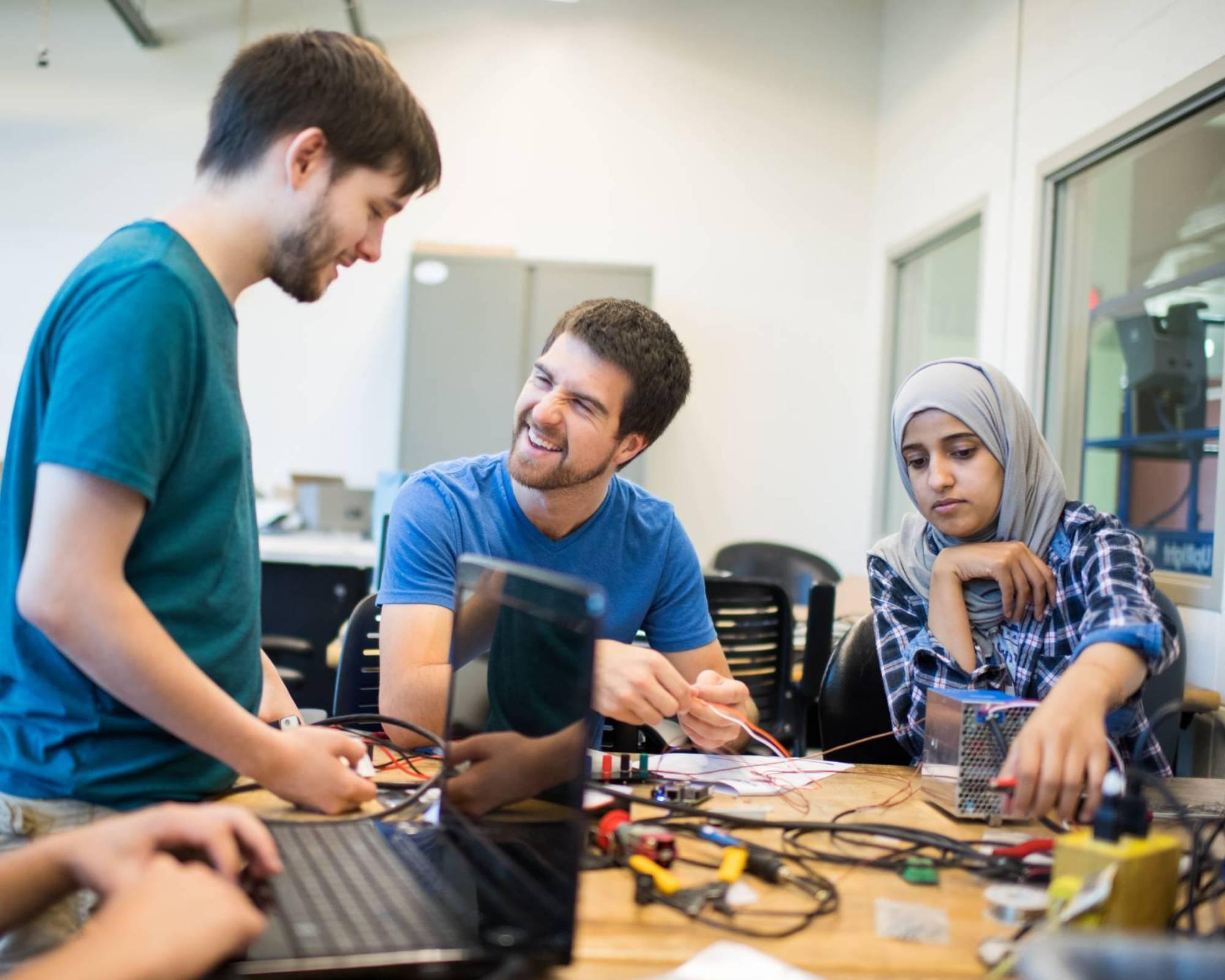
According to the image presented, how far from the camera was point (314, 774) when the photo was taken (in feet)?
3.16

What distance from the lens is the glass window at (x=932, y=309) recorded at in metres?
4.67

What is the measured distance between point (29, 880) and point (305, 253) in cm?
58

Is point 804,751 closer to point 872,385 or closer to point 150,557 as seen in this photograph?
point 150,557

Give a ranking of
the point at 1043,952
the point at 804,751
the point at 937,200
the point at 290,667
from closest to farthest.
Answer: the point at 1043,952 < the point at 804,751 < the point at 290,667 < the point at 937,200

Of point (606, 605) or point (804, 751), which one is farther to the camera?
point (804, 751)

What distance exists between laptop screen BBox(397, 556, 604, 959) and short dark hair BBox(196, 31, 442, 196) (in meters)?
0.42

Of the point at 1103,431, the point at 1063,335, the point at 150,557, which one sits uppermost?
the point at 1063,335

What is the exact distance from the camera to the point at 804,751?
99.9 inches

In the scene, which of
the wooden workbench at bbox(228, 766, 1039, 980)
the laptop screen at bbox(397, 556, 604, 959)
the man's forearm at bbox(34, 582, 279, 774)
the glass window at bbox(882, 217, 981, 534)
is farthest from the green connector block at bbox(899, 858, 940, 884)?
the glass window at bbox(882, 217, 981, 534)

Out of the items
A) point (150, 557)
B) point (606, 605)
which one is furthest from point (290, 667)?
point (150, 557)

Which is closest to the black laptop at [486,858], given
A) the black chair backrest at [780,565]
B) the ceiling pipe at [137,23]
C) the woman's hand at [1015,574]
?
the woman's hand at [1015,574]

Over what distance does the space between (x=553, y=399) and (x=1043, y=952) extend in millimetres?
1264

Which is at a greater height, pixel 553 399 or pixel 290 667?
pixel 553 399

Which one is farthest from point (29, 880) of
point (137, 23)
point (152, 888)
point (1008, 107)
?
point (137, 23)
